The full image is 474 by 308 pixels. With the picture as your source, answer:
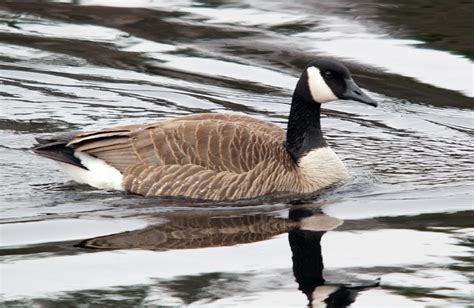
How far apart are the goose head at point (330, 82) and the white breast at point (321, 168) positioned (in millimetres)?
550

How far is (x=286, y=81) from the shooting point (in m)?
16.4

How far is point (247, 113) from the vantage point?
1517 centimetres

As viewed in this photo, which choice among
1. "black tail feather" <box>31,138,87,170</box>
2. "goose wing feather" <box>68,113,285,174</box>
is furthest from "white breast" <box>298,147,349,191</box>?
"black tail feather" <box>31,138,87,170</box>

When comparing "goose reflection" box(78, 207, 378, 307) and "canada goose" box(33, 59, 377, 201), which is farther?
"canada goose" box(33, 59, 377, 201)

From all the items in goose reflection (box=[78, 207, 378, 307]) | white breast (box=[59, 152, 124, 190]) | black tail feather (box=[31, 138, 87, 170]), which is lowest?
goose reflection (box=[78, 207, 378, 307])

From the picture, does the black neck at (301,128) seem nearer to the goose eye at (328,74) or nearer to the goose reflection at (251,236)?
the goose eye at (328,74)

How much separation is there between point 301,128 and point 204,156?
1.00m

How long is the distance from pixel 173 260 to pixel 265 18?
9.54 m

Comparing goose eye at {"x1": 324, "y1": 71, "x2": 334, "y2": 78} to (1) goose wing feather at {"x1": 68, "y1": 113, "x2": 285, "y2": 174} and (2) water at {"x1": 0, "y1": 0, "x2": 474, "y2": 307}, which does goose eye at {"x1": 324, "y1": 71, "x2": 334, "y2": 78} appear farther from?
(2) water at {"x1": 0, "y1": 0, "x2": 474, "y2": 307}

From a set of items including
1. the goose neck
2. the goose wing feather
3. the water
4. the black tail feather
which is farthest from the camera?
the goose neck

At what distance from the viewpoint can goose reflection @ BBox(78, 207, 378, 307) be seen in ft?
30.7

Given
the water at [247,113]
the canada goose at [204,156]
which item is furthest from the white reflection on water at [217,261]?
the canada goose at [204,156]

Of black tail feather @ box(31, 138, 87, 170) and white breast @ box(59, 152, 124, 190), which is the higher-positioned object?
black tail feather @ box(31, 138, 87, 170)

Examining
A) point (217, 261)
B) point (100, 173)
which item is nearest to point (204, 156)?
point (100, 173)
